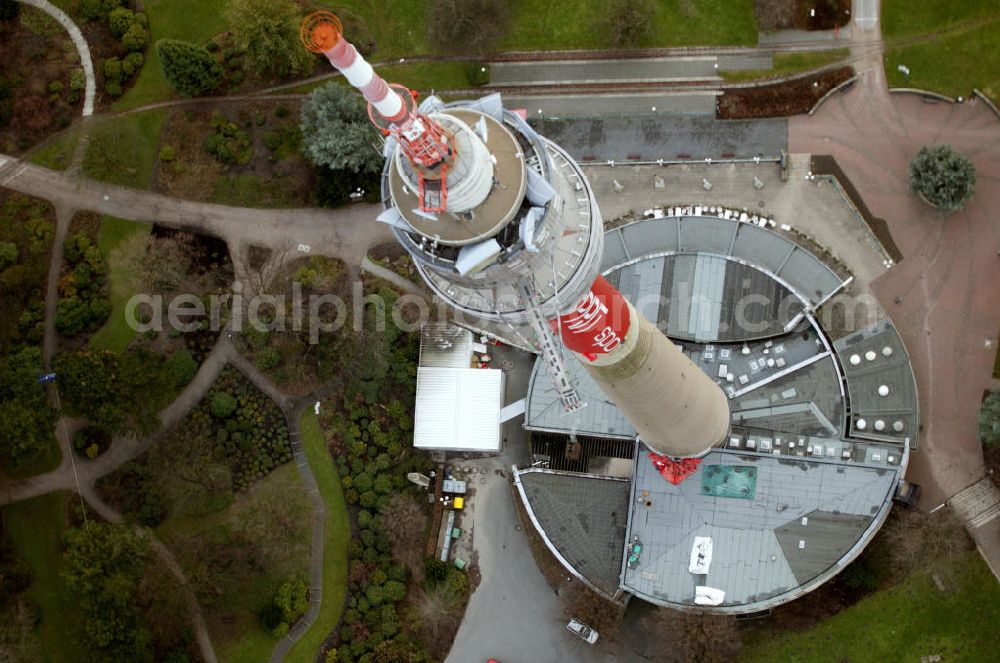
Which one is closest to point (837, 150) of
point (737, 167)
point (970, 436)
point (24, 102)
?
point (737, 167)

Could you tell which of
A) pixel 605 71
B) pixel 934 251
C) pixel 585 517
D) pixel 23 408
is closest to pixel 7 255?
pixel 23 408

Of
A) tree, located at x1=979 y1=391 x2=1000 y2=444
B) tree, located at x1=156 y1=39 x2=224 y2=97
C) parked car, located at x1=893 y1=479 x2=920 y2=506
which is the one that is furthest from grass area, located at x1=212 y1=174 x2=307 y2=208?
tree, located at x1=979 y1=391 x2=1000 y2=444

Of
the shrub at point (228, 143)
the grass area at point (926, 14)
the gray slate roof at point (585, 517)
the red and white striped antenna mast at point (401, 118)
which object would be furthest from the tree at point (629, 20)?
the red and white striped antenna mast at point (401, 118)

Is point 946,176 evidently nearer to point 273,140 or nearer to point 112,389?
point 273,140

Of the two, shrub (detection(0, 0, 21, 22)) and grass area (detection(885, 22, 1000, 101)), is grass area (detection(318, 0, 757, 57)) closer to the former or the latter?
grass area (detection(885, 22, 1000, 101))

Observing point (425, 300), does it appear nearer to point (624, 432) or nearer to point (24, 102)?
point (624, 432)

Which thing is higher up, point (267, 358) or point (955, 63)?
point (955, 63)

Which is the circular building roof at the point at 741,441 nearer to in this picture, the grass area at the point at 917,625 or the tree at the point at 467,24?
the grass area at the point at 917,625
